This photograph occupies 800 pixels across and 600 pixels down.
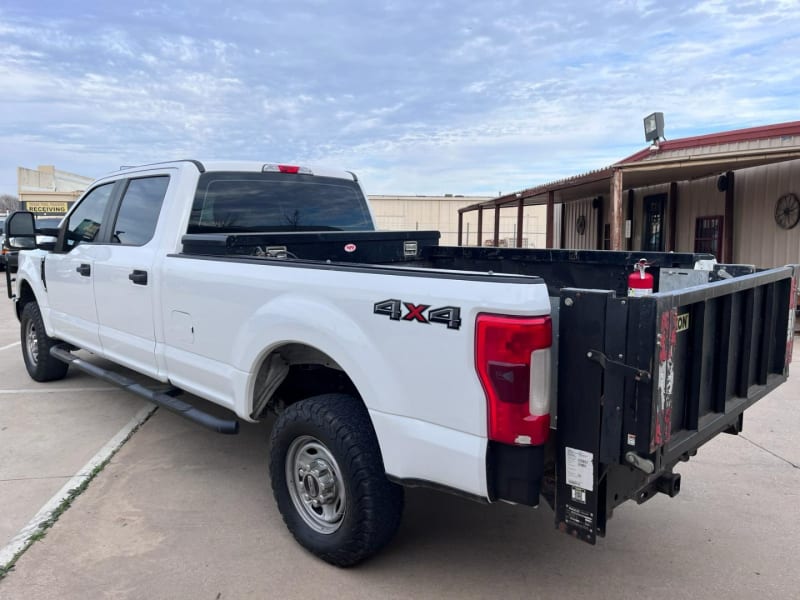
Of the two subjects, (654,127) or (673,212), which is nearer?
(673,212)

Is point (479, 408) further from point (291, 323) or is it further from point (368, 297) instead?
point (291, 323)

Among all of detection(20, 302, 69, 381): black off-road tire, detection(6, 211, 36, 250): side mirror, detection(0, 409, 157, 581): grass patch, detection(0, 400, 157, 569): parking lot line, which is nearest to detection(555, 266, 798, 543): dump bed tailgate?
detection(0, 409, 157, 581): grass patch

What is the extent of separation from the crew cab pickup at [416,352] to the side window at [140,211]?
0.02 m

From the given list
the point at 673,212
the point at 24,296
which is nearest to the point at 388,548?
the point at 24,296

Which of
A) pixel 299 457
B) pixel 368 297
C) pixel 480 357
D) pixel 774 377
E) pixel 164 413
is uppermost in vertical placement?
pixel 368 297

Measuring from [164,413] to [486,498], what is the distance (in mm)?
4110

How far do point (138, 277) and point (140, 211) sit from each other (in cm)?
65

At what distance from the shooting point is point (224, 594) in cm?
297

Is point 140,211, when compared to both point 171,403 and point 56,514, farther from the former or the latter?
point 56,514

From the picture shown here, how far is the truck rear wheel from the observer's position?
2.90 metres

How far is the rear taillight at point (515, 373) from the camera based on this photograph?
2316 mm

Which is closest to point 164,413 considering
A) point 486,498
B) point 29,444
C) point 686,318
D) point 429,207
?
point 29,444

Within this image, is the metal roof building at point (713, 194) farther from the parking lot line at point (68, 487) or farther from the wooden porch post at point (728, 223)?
the parking lot line at point (68, 487)

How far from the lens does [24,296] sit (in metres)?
6.76
